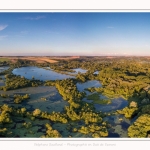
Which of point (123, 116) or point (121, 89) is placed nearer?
point (123, 116)

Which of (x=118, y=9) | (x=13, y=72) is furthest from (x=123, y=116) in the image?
(x=13, y=72)

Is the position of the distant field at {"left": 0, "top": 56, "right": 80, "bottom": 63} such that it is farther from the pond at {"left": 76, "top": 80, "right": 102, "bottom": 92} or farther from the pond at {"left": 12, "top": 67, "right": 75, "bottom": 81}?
the pond at {"left": 76, "top": 80, "right": 102, "bottom": 92}

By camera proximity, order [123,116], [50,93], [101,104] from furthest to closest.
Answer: [50,93], [101,104], [123,116]

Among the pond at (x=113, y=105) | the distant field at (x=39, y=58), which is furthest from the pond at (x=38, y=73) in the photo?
the pond at (x=113, y=105)

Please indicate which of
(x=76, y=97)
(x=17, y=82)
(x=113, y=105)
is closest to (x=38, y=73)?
(x=17, y=82)

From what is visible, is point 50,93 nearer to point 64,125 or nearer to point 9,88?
point 9,88

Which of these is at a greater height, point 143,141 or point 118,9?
point 118,9

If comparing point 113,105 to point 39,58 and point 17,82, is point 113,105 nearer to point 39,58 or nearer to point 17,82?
point 39,58
